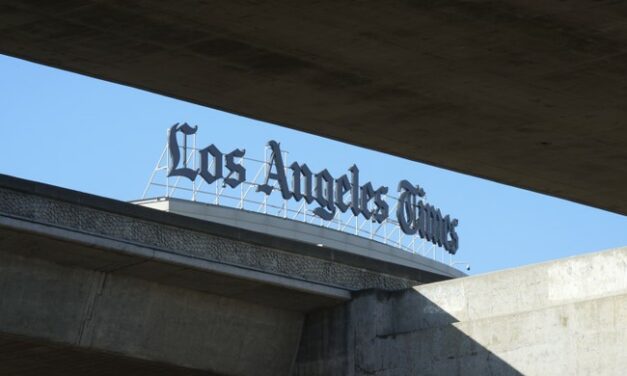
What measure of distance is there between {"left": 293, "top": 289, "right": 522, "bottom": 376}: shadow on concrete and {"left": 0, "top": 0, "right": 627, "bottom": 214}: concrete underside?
9.01m

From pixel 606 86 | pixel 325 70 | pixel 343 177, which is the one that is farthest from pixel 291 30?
pixel 343 177

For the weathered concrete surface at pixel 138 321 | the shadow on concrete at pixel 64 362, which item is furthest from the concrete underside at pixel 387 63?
the shadow on concrete at pixel 64 362

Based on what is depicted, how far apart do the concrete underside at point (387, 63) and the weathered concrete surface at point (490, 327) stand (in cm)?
758

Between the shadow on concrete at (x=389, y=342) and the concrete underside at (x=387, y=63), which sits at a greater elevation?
the shadow on concrete at (x=389, y=342)

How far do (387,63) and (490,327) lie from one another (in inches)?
445

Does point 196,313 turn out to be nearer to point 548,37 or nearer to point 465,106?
point 465,106

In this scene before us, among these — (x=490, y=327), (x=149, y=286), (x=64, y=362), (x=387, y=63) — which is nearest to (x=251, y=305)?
(x=149, y=286)

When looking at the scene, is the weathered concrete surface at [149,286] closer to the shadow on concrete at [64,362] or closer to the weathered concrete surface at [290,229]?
the shadow on concrete at [64,362]

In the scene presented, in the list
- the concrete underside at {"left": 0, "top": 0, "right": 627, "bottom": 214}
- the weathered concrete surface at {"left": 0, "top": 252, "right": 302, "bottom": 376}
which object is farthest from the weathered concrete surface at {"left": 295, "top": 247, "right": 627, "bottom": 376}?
the concrete underside at {"left": 0, "top": 0, "right": 627, "bottom": 214}

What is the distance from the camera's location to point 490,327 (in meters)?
21.4

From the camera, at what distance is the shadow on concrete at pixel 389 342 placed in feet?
70.8

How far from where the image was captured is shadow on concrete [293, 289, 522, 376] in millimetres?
21594

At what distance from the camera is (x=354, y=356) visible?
2312 centimetres

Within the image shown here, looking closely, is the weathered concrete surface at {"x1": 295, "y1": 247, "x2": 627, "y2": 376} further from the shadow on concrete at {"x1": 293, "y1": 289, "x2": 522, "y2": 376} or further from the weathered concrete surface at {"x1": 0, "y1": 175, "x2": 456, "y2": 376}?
the weathered concrete surface at {"x1": 0, "y1": 175, "x2": 456, "y2": 376}
